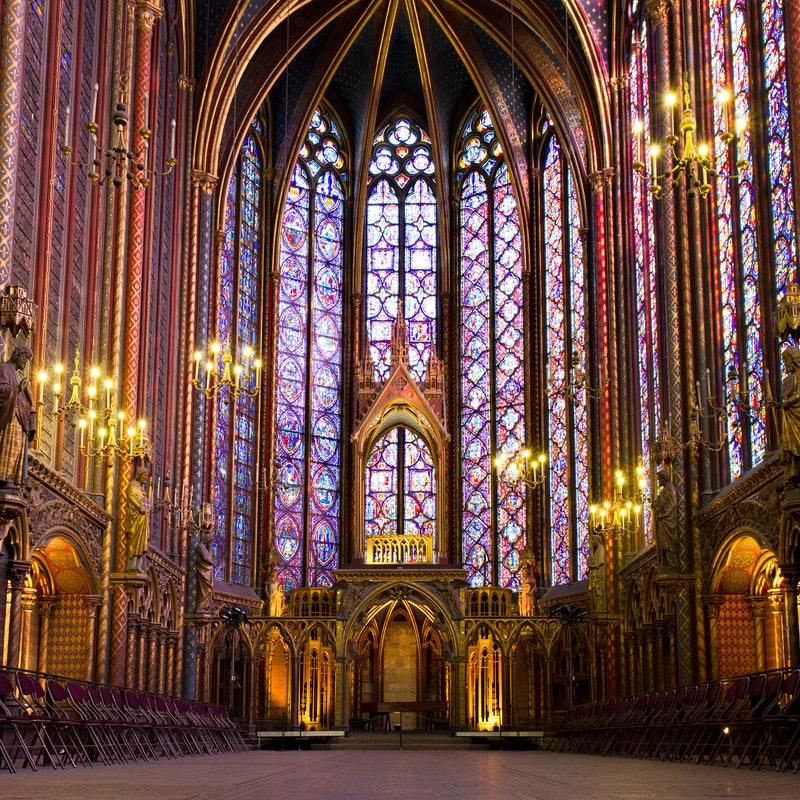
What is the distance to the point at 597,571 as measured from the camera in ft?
97.5

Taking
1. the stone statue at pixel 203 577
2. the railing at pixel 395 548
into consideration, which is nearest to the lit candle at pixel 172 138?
the stone statue at pixel 203 577

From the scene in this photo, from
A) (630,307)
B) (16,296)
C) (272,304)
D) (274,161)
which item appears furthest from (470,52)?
(16,296)

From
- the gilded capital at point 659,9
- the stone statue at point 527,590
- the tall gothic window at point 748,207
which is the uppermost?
the gilded capital at point 659,9

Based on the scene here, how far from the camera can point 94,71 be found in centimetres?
2309

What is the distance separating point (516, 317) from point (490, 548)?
7090mm

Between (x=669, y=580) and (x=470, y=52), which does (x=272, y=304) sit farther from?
(x=669, y=580)

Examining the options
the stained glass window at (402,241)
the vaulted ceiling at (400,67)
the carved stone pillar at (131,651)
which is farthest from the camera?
the stained glass window at (402,241)

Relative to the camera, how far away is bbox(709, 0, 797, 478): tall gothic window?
18.9m

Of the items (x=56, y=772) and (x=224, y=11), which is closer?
(x=56, y=772)

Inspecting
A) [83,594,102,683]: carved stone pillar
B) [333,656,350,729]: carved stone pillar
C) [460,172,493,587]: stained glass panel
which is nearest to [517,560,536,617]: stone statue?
[460,172,493,587]: stained glass panel

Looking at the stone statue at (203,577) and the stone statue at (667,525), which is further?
the stone statue at (203,577)

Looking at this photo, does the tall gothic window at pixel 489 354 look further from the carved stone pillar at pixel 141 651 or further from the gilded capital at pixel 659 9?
the carved stone pillar at pixel 141 651

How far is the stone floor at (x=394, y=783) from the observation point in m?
8.80

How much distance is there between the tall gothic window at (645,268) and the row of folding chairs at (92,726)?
414 inches
